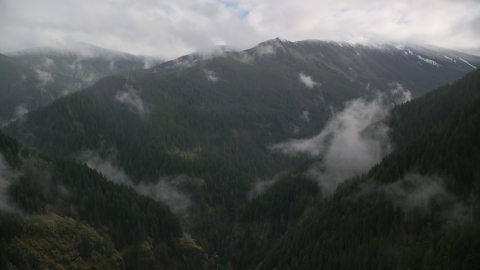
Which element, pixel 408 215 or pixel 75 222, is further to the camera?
pixel 408 215

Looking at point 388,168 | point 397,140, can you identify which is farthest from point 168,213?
point 397,140

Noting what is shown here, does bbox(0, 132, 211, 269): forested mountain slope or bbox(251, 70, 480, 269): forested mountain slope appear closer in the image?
bbox(251, 70, 480, 269): forested mountain slope

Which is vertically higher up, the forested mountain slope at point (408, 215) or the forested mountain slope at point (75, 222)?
the forested mountain slope at point (408, 215)

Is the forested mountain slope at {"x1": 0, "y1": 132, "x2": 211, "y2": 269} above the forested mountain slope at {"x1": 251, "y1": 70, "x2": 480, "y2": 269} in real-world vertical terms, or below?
below

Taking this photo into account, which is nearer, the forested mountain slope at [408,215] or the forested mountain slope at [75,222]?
the forested mountain slope at [408,215]
